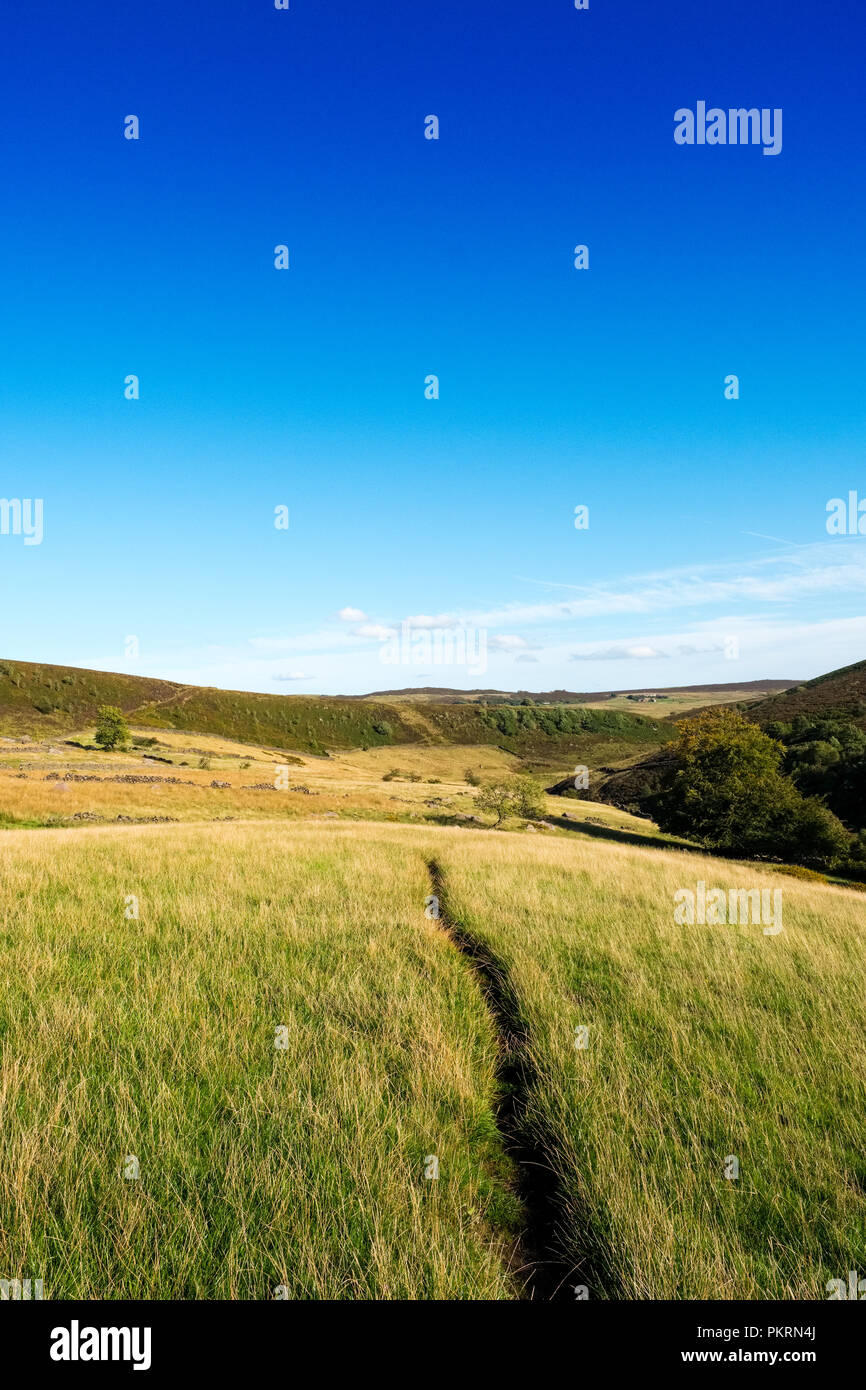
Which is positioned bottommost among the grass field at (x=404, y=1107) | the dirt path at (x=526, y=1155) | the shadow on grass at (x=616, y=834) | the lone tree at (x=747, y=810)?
the shadow on grass at (x=616, y=834)

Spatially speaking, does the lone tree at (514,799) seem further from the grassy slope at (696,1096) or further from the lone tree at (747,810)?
the grassy slope at (696,1096)

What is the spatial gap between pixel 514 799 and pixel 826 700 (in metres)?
71.7

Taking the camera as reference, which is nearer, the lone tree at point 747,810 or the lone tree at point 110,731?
the lone tree at point 747,810

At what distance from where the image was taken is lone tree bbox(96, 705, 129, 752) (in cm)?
6431

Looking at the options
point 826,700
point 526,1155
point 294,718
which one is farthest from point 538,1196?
point 294,718

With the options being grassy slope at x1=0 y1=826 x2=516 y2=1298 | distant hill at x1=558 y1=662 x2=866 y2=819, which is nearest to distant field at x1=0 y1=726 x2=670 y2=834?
distant hill at x1=558 y1=662 x2=866 y2=819

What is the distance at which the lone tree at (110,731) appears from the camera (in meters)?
64.3

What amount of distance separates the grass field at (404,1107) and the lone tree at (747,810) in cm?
4008

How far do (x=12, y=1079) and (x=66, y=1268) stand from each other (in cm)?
200

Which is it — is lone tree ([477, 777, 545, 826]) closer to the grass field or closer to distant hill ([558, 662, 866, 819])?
distant hill ([558, 662, 866, 819])

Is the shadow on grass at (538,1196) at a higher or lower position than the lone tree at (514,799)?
higher

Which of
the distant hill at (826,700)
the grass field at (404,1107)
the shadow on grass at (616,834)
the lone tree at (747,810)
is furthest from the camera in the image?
the distant hill at (826,700)

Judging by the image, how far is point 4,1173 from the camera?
378cm

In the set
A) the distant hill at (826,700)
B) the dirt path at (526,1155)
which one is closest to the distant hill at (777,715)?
the distant hill at (826,700)
